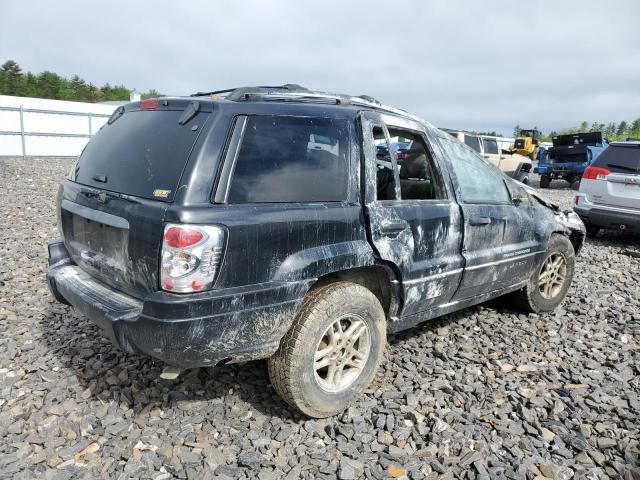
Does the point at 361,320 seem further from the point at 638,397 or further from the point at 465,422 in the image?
the point at 638,397

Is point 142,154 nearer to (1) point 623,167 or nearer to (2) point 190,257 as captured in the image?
(2) point 190,257

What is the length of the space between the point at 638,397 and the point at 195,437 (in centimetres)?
292

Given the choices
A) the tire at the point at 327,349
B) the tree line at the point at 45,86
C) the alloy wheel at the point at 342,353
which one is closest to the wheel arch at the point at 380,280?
the tire at the point at 327,349

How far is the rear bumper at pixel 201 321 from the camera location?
2.21 m

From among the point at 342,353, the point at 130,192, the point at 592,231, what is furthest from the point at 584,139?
the point at 130,192

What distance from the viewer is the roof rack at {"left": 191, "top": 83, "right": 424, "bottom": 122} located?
263 cm

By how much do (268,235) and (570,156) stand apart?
18.5 m

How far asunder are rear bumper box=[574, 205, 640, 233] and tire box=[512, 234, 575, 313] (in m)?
3.45

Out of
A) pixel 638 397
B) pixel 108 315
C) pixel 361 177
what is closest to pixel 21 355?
pixel 108 315

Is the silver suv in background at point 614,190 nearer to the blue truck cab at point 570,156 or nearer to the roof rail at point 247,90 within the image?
the roof rail at point 247,90

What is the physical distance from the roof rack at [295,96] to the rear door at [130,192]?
0.29 m

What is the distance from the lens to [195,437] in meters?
2.62

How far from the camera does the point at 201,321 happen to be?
2234 millimetres

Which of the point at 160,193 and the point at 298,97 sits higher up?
the point at 298,97
